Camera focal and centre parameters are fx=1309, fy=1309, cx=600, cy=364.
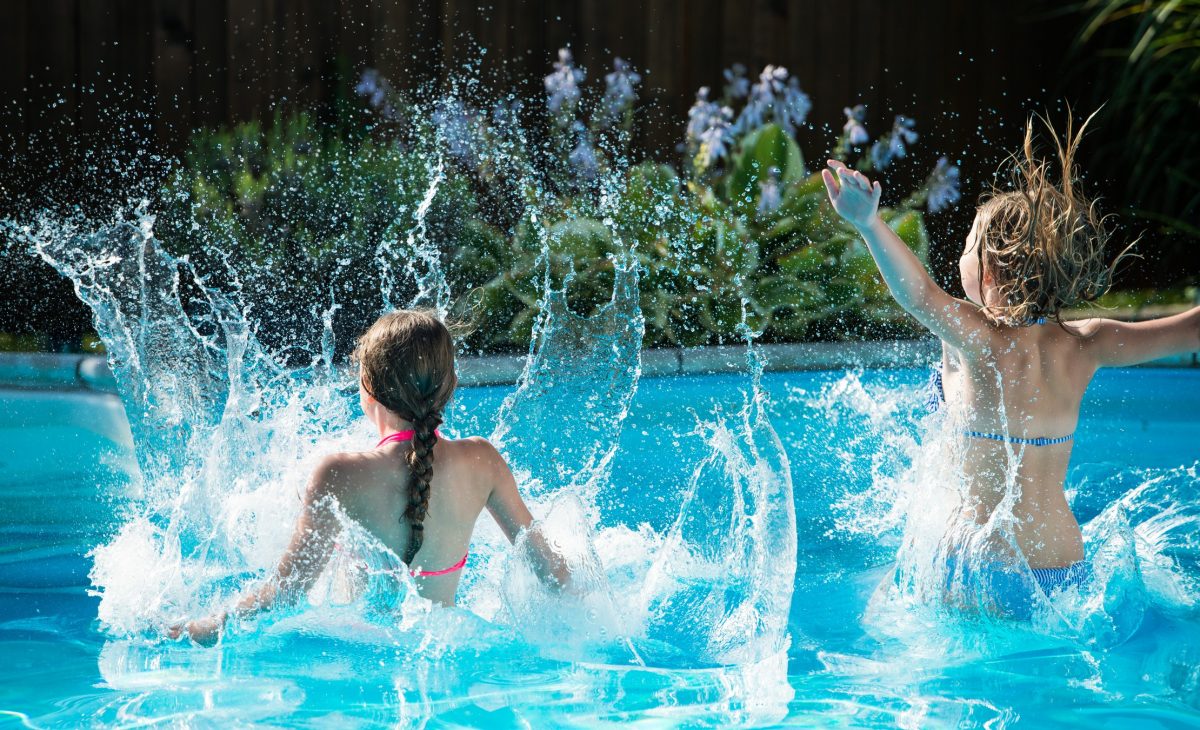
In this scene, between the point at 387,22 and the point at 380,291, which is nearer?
the point at 380,291

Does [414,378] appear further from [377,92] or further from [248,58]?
[248,58]

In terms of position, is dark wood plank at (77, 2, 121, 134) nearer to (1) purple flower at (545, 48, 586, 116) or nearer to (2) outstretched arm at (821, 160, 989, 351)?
(1) purple flower at (545, 48, 586, 116)

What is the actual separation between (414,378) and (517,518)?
38cm

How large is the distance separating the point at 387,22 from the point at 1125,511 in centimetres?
494

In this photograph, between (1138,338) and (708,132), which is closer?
(1138,338)

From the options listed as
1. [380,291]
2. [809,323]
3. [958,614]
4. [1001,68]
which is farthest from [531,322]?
[1001,68]

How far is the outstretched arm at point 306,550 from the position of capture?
90.9 inches

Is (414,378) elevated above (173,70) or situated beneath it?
situated beneath

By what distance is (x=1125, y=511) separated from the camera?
390cm

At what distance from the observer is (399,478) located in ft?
7.73

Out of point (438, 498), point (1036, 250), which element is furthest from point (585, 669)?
point (1036, 250)

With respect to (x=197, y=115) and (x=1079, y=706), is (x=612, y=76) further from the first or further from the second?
(x=1079, y=706)

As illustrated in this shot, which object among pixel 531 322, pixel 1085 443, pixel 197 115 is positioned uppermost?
pixel 197 115

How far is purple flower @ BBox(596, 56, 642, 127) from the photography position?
23.4 feet
